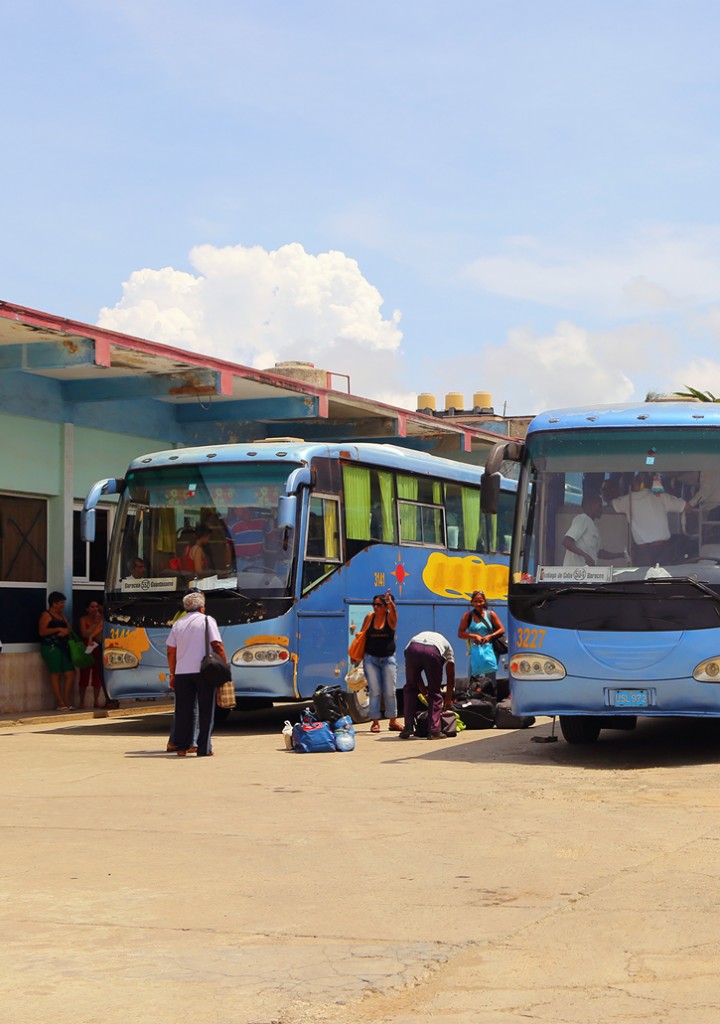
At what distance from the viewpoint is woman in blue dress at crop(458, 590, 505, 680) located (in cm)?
1912

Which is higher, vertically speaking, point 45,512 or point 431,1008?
point 45,512

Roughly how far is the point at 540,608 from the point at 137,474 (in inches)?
273

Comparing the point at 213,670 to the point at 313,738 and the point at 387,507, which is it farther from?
the point at 387,507

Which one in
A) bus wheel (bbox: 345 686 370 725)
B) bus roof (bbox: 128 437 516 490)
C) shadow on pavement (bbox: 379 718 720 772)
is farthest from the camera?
bus wheel (bbox: 345 686 370 725)

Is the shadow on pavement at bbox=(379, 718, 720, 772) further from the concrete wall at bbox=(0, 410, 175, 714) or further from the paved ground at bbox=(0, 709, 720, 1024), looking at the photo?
the concrete wall at bbox=(0, 410, 175, 714)

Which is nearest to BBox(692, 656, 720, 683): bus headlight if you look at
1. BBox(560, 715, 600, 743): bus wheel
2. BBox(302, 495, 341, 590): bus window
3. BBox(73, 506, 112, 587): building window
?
BBox(560, 715, 600, 743): bus wheel

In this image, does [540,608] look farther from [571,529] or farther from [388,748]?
[388,748]

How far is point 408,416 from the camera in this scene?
92.6ft

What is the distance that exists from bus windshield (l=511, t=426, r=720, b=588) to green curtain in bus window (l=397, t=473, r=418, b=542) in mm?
6023

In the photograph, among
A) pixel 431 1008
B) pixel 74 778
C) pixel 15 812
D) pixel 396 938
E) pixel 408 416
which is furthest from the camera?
pixel 408 416

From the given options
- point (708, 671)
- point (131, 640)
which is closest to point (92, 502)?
point (131, 640)

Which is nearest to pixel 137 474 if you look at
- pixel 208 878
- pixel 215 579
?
pixel 215 579

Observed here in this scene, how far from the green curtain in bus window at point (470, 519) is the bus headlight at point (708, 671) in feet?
29.5

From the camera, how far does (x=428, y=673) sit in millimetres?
16453
